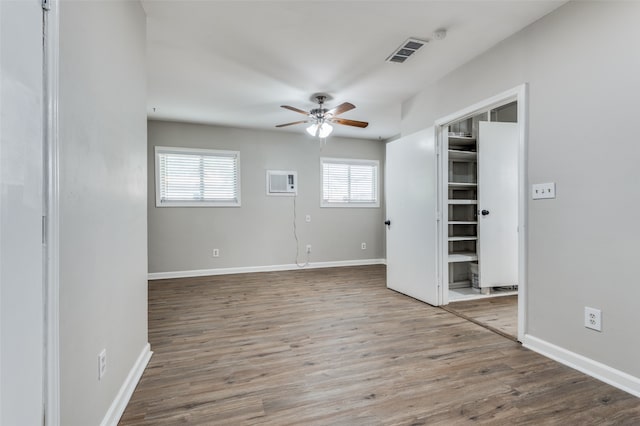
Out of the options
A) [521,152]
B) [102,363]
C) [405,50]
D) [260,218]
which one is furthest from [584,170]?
[260,218]

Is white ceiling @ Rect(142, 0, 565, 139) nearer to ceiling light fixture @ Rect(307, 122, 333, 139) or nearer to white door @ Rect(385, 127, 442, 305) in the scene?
ceiling light fixture @ Rect(307, 122, 333, 139)

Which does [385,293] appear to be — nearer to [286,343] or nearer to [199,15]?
[286,343]

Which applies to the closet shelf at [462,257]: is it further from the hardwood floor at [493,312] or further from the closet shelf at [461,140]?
the closet shelf at [461,140]

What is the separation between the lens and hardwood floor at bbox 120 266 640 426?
1568mm

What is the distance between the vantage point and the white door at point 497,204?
3689 millimetres

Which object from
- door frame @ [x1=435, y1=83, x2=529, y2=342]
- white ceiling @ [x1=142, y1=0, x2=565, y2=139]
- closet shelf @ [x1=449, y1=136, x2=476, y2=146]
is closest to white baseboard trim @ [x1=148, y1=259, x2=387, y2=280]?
white ceiling @ [x1=142, y1=0, x2=565, y2=139]

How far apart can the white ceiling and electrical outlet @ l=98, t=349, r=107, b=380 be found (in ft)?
7.39

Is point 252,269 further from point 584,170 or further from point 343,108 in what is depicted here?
point 584,170

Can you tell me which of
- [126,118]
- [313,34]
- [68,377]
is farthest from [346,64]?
[68,377]

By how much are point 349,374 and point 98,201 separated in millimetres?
1780

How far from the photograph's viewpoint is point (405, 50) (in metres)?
2.67

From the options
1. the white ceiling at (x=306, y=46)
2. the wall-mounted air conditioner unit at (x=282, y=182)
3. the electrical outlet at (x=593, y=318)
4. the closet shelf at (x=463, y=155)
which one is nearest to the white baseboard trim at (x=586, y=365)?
the electrical outlet at (x=593, y=318)

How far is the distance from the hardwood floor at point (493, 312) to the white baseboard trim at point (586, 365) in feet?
0.75
